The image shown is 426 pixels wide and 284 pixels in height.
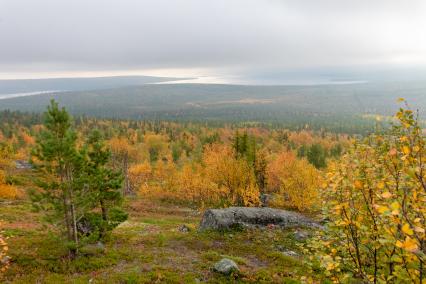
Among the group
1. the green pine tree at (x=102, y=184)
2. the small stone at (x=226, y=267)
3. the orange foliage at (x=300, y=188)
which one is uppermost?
the green pine tree at (x=102, y=184)

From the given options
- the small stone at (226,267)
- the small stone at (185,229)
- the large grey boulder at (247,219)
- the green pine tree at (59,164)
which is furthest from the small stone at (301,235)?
the green pine tree at (59,164)

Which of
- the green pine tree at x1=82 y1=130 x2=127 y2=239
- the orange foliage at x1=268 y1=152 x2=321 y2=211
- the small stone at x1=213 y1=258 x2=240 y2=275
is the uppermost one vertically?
the green pine tree at x1=82 y1=130 x2=127 y2=239

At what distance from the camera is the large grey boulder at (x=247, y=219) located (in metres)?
30.7

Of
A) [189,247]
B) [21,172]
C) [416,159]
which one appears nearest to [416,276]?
[416,159]

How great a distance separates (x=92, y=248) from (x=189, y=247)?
25.2 feet

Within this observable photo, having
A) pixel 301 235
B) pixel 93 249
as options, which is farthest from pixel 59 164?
pixel 301 235

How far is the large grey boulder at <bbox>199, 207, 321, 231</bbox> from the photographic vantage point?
101ft

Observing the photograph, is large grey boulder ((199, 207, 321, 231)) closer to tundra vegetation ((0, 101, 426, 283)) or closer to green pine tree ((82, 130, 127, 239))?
tundra vegetation ((0, 101, 426, 283))

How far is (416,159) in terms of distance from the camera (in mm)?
5984

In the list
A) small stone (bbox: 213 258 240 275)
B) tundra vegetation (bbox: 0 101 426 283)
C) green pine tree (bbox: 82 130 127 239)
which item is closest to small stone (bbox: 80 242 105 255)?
tundra vegetation (bbox: 0 101 426 283)

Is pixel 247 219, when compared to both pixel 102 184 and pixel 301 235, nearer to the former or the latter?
pixel 301 235

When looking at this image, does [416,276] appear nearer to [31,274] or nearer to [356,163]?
[356,163]

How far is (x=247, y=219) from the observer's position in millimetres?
32156

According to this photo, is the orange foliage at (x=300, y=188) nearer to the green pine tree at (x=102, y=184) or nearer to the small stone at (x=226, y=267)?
the small stone at (x=226, y=267)
